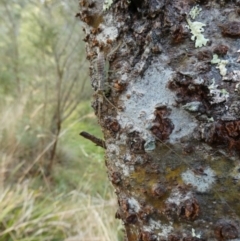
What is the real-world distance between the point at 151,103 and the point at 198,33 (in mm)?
156

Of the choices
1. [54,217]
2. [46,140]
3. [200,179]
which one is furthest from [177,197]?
[46,140]

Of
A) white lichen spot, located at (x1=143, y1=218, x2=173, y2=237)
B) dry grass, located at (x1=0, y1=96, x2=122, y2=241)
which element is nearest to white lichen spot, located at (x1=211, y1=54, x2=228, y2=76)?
white lichen spot, located at (x1=143, y1=218, x2=173, y2=237)

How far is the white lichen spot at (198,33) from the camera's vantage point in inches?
33.9

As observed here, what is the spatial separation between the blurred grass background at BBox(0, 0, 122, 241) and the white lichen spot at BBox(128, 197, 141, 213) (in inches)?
87.1

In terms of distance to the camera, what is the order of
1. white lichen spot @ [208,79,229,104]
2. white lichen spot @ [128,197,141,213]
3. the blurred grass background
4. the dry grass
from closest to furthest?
white lichen spot @ [208,79,229,104], white lichen spot @ [128,197,141,213], the dry grass, the blurred grass background

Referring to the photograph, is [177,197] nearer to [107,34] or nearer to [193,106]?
[193,106]

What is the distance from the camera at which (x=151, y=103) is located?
914 mm

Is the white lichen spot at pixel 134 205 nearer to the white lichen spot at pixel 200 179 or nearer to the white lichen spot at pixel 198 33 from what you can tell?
the white lichen spot at pixel 200 179

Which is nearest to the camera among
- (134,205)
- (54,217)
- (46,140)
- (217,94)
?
(217,94)

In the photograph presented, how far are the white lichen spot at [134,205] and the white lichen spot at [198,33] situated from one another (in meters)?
0.33

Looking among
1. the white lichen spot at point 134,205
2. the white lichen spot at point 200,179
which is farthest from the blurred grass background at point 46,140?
the white lichen spot at point 200,179

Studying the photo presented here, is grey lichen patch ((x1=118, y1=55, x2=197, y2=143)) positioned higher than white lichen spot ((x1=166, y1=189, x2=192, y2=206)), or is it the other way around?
grey lichen patch ((x1=118, y1=55, x2=197, y2=143))

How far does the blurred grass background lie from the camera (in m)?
3.55

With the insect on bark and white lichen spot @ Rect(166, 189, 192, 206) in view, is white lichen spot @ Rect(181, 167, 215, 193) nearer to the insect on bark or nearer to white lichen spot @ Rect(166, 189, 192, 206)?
white lichen spot @ Rect(166, 189, 192, 206)
